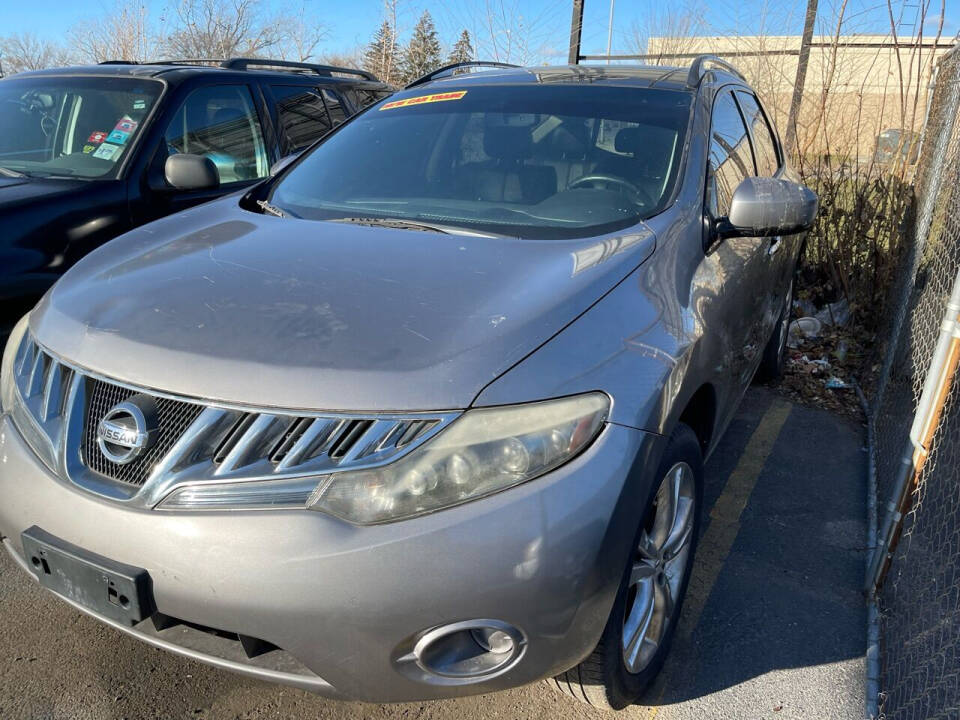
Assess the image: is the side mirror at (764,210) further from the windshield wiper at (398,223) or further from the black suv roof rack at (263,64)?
the black suv roof rack at (263,64)

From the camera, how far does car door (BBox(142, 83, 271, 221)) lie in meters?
4.16

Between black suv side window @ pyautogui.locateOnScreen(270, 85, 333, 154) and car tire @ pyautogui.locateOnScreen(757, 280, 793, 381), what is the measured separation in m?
3.22

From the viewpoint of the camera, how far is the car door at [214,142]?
4.16 meters

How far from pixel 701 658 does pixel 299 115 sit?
431cm

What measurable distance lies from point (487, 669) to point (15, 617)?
5.56 ft

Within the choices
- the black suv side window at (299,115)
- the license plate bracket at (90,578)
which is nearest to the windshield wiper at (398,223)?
the license plate bracket at (90,578)

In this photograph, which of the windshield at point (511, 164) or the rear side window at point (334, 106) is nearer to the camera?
the windshield at point (511, 164)

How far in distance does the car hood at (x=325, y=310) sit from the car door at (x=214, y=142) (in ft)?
5.94

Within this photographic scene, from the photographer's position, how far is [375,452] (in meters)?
1.64

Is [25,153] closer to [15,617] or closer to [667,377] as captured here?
[15,617]

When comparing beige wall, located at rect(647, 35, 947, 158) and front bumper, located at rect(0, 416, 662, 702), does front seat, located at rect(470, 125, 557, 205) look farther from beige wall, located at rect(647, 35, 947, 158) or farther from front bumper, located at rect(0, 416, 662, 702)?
beige wall, located at rect(647, 35, 947, 158)

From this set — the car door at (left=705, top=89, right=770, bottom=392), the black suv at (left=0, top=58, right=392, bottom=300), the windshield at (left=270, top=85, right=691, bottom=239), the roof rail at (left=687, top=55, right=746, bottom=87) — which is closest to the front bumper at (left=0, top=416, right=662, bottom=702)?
the windshield at (left=270, top=85, right=691, bottom=239)

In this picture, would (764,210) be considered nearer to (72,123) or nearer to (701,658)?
(701,658)

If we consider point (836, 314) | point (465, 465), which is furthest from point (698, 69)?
point (836, 314)
